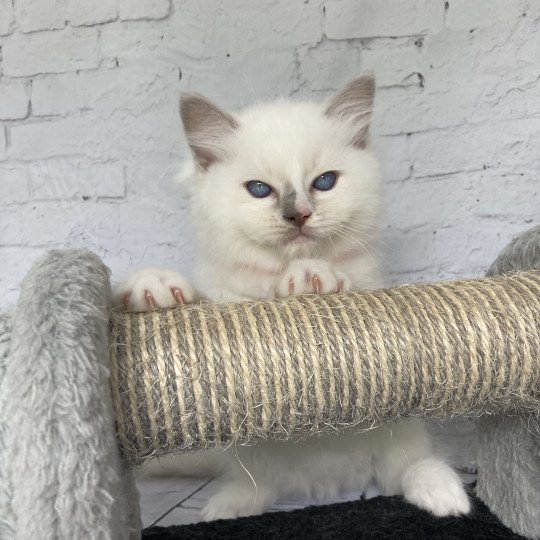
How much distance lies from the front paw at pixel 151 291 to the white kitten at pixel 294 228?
229 millimetres

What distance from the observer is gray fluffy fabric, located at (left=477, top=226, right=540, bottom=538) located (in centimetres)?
118

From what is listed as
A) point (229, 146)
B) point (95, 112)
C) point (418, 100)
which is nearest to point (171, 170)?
point (95, 112)

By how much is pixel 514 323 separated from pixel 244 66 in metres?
1.24

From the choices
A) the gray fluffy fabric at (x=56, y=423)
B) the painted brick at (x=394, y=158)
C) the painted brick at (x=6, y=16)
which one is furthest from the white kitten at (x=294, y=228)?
the painted brick at (x=6, y=16)

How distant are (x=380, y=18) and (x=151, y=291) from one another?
1231mm

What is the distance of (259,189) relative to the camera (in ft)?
4.22

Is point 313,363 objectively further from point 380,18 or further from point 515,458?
point 380,18

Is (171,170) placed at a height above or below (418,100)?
below

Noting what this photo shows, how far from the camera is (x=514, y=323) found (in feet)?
3.08

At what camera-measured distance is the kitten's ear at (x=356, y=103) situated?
1.39 m

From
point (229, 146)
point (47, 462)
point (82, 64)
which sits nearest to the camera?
point (47, 462)

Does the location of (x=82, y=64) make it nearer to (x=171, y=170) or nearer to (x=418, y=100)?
(x=171, y=170)

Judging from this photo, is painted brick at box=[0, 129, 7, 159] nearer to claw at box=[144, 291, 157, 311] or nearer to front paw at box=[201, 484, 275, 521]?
claw at box=[144, 291, 157, 311]

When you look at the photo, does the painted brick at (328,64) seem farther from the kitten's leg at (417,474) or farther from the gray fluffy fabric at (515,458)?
the kitten's leg at (417,474)
